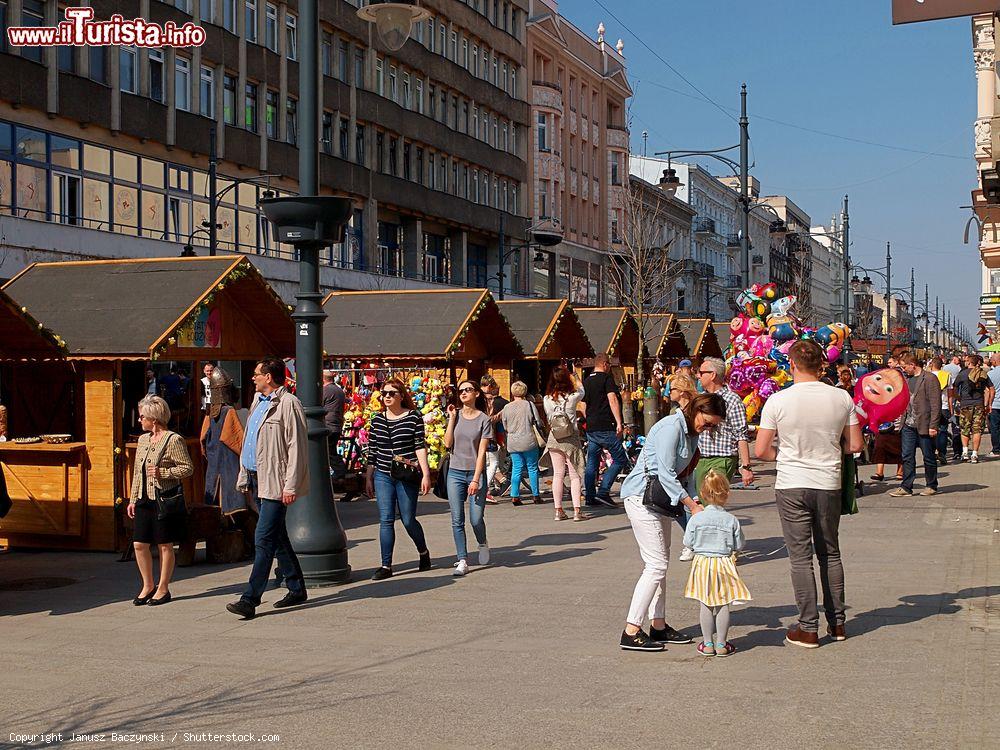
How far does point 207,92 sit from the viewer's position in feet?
124

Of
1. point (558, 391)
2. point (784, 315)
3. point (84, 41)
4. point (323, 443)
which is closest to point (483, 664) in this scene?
point (323, 443)

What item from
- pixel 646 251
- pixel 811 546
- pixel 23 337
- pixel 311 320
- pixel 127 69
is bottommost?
pixel 811 546

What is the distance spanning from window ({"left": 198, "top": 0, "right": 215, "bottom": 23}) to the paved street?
27712mm

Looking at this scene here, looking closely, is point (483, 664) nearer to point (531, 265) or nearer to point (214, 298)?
point (214, 298)

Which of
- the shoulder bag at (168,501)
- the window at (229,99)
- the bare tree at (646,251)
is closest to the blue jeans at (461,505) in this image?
the shoulder bag at (168,501)

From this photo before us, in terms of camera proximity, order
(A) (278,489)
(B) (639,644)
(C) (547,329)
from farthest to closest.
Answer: (C) (547,329)
(A) (278,489)
(B) (639,644)

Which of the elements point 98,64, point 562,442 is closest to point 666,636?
point 562,442

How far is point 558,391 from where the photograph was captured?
16.1 m

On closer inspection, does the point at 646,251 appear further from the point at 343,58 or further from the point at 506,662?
the point at 506,662

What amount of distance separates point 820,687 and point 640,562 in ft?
15.4

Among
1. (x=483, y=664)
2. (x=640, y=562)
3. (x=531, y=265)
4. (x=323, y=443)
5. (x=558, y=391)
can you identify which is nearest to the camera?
(x=483, y=664)

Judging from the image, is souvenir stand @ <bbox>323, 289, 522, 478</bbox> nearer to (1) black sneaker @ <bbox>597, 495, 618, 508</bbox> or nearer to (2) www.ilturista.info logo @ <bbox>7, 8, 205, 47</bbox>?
(1) black sneaker @ <bbox>597, 495, 618, 508</bbox>

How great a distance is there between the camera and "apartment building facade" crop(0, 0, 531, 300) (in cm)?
3080

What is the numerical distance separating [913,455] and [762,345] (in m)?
5.61
